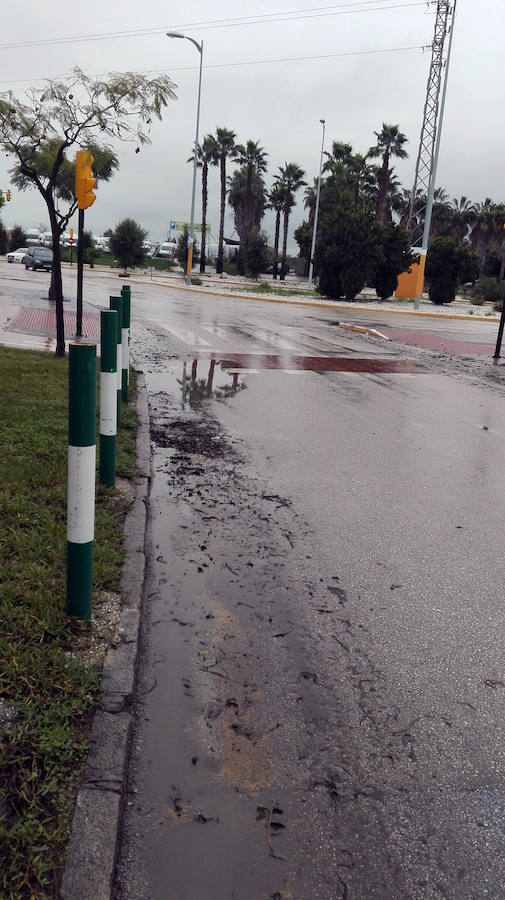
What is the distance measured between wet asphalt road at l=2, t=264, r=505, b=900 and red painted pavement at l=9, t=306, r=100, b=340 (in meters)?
8.38

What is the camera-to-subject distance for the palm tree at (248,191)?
214ft

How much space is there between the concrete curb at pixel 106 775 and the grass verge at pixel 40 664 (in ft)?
0.13

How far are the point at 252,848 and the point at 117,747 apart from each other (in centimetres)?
62

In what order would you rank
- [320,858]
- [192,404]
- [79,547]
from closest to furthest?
[320,858]
[79,547]
[192,404]

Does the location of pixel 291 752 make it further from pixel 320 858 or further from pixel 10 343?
pixel 10 343

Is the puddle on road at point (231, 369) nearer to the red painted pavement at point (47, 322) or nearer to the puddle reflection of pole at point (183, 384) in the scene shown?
the puddle reflection of pole at point (183, 384)

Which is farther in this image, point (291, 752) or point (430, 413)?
point (430, 413)

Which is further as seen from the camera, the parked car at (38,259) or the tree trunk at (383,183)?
the tree trunk at (383,183)

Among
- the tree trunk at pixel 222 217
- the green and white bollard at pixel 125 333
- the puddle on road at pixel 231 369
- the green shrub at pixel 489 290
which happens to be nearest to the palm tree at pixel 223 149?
the tree trunk at pixel 222 217

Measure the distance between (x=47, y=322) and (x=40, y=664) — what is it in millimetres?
14960

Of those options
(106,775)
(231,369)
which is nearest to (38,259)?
(231,369)

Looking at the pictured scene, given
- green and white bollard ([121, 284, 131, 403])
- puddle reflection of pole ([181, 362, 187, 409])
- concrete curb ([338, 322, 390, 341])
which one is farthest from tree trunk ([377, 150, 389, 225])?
green and white bollard ([121, 284, 131, 403])

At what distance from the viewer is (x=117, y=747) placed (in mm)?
2797

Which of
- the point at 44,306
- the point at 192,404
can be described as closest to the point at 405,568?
the point at 192,404
